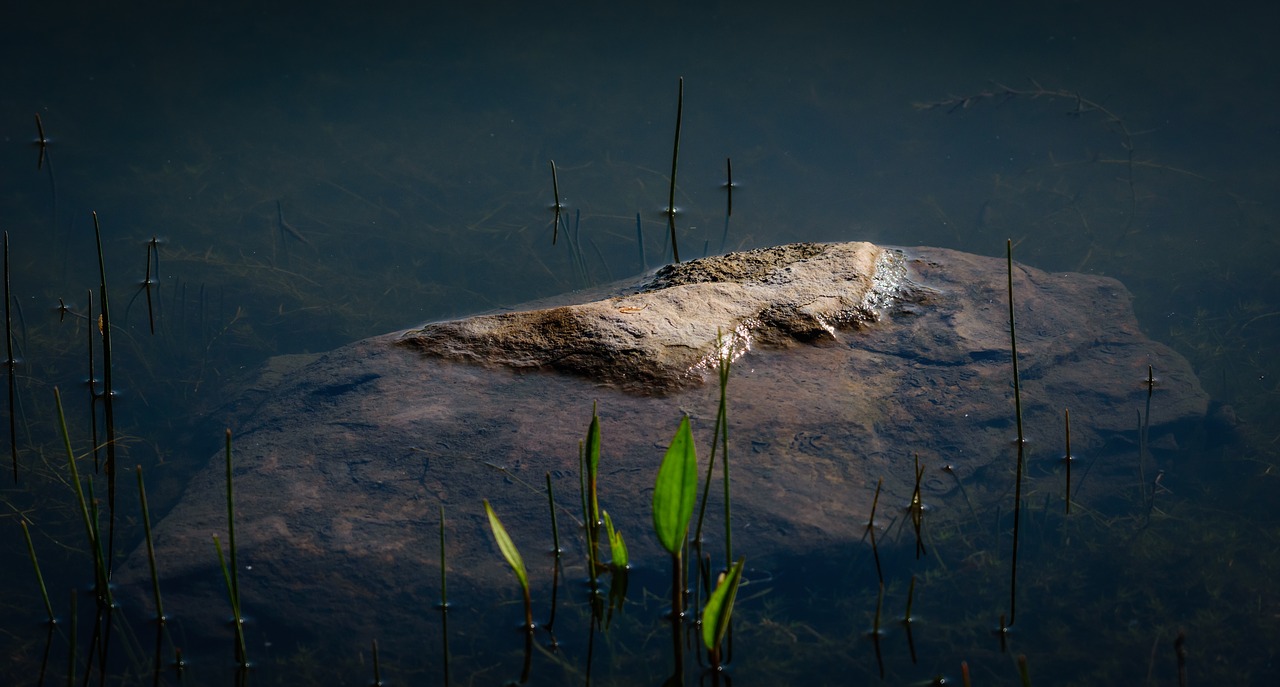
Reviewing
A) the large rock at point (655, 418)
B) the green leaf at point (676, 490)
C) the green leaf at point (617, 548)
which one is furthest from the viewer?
the large rock at point (655, 418)

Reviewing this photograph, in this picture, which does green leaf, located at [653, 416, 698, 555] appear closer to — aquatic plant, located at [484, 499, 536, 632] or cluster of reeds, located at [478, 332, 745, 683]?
cluster of reeds, located at [478, 332, 745, 683]

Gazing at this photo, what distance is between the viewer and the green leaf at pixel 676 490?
6.55 feet

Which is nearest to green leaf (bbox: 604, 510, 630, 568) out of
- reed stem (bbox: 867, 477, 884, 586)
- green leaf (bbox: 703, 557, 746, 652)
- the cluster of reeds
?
the cluster of reeds

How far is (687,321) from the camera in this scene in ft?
11.1

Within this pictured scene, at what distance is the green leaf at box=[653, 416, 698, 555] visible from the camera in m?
2.00

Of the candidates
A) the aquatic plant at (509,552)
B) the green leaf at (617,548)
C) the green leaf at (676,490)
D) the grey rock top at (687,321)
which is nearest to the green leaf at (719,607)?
the green leaf at (676,490)

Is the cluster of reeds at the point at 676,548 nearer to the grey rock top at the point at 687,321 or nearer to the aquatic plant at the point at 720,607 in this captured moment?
the aquatic plant at the point at 720,607

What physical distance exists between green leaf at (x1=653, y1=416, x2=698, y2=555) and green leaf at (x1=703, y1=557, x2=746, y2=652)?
0.13 meters

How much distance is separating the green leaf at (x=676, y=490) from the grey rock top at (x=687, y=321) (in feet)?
3.79

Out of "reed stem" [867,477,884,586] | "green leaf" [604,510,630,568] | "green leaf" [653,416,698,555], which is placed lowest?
"reed stem" [867,477,884,586]

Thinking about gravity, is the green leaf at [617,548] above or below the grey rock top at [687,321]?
below

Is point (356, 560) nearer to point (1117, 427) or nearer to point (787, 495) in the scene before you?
point (787, 495)

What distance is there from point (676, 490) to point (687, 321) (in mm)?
1390

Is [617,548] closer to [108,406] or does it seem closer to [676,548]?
[676,548]
